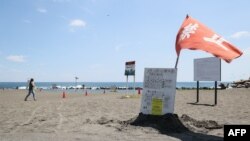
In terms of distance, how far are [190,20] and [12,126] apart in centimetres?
695

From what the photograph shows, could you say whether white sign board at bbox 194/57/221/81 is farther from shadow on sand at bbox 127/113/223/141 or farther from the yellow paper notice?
the yellow paper notice

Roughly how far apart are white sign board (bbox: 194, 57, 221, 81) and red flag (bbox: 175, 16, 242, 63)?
11.4 m

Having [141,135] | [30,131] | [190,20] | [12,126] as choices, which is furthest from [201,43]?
[12,126]

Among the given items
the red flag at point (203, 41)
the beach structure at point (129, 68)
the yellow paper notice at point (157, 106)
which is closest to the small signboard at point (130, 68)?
the beach structure at point (129, 68)

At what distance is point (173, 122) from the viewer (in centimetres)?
1288

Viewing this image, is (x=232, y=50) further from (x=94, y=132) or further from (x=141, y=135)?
(x=94, y=132)

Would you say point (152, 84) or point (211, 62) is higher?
point (211, 62)

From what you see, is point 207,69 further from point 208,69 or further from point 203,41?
point 203,41

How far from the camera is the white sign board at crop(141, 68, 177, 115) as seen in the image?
13547 mm

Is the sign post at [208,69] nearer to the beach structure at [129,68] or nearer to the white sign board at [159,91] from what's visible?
the white sign board at [159,91]

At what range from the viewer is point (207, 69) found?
25281 mm

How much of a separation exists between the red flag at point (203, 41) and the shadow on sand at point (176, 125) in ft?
7.19

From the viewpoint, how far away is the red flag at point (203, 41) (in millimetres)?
11039

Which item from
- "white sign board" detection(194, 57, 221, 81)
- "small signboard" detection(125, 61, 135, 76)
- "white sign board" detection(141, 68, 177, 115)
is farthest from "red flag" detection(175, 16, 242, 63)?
"small signboard" detection(125, 61, 135, 76)
